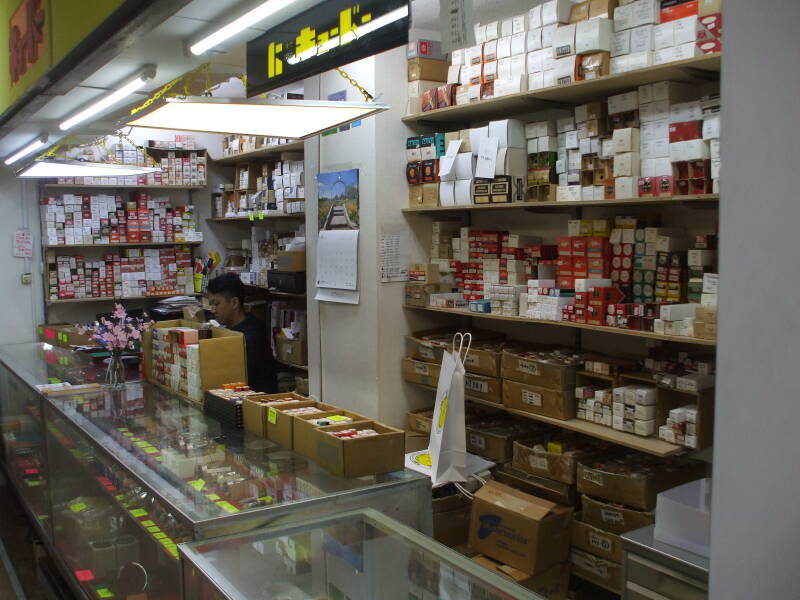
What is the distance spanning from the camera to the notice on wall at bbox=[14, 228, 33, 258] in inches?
257

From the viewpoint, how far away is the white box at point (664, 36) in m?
3.23

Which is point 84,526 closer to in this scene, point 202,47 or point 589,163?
point 202,47

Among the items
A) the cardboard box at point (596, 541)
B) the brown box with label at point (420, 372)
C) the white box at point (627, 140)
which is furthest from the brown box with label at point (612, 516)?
the white box at point (627, 140)

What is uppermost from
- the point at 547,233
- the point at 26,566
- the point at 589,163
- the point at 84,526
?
the point at 589,163

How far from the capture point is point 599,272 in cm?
369

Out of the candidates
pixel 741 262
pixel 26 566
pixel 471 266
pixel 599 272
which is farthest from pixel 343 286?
pixel 741 262

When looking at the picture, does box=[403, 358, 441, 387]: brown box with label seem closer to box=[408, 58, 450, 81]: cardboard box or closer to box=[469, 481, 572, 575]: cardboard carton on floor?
box=[469, 481, 572, 575]: cardboard carton on floor

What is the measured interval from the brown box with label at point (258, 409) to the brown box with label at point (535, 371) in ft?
4.54

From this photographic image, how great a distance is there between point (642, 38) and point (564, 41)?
429 mm

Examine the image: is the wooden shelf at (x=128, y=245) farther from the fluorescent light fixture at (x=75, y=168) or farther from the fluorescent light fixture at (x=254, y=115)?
the fluorescent light fixture at (x=254, y=115)

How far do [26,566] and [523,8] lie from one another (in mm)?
4685

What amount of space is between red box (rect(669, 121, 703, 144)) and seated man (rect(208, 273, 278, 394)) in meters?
2.86

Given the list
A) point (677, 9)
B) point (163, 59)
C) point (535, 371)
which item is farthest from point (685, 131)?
point (163, 59)

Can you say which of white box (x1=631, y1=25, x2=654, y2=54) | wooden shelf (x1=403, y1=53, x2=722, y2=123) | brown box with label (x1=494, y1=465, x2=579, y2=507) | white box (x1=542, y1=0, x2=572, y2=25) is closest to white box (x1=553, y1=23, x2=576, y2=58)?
white box (x1=542, y1=0, x2=572, y2=25)
